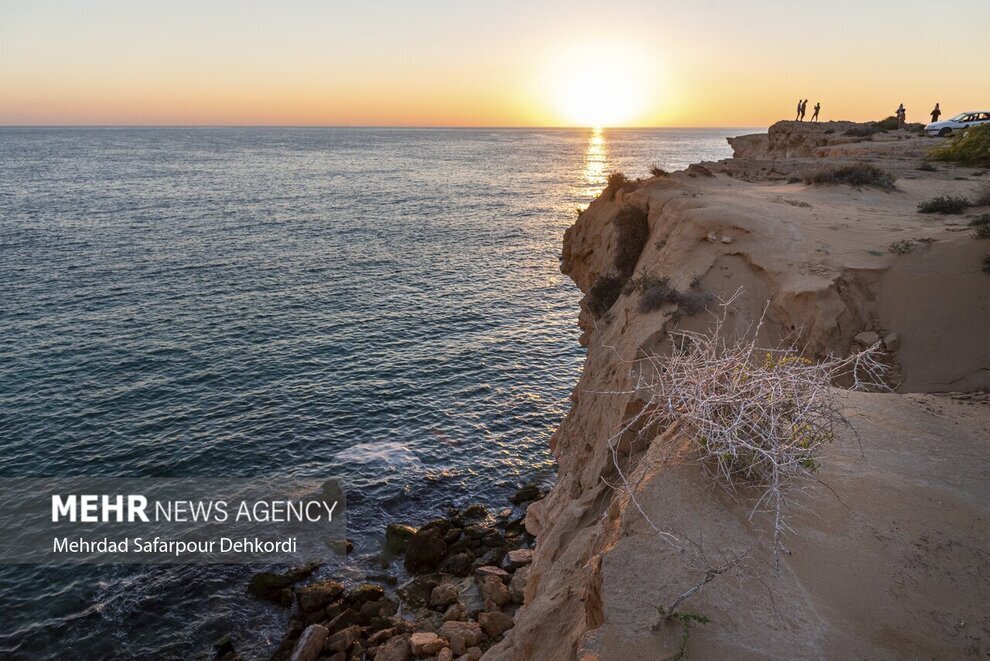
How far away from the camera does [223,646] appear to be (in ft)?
49.1

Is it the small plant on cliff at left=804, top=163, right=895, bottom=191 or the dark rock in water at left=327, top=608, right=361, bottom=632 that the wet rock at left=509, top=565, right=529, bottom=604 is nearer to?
the dark rock in water at left=327, top=608, right=361, bottom=632

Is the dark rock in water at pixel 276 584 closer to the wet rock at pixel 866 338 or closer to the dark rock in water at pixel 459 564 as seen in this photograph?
the dark rock in water at pixel 459 564

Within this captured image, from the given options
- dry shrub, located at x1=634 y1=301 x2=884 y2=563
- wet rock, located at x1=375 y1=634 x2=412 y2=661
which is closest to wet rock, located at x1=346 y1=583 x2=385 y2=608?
wet rock, located at x1=375 y1=634 x2=412 y2=661

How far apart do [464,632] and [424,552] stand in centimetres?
384

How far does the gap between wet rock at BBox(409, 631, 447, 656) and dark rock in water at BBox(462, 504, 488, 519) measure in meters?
5.95

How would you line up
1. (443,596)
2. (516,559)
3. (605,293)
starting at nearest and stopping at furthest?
(443,596) < (516,559) < (605,293)

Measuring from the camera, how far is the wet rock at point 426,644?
1384cm

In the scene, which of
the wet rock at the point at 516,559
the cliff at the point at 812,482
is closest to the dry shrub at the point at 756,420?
the cliff at the point at 812,482

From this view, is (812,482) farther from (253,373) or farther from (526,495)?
(253,373)

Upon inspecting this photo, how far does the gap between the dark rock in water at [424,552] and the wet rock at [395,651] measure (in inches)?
129

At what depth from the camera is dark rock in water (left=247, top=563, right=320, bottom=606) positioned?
16.5 meters

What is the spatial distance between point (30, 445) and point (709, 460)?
24.9 metres

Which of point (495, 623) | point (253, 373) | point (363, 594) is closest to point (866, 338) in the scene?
point (495, 623)

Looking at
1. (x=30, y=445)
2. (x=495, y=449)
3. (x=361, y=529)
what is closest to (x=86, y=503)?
(x=30, y=445)
